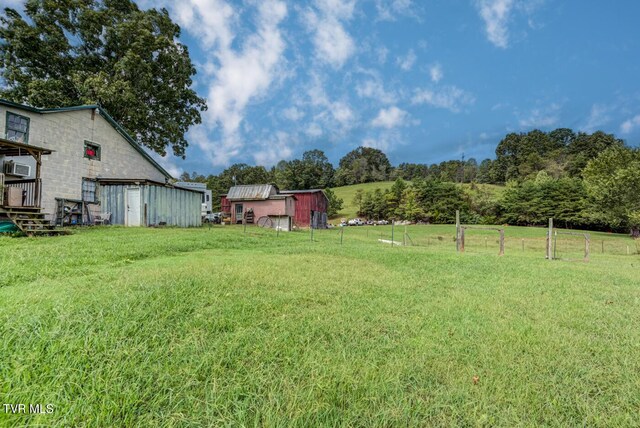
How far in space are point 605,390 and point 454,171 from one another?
102144mm

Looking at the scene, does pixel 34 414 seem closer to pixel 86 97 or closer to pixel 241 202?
pixel 86 97

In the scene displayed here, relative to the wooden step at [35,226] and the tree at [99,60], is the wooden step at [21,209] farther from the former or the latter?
the tree at [99,60]

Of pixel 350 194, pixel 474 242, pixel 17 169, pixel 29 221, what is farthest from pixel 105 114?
pixel 350 194

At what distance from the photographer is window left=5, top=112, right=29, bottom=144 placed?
1327 centimetres

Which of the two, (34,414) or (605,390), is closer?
(34,414)

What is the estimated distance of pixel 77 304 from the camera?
3.19 metres

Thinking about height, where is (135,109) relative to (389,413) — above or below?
above

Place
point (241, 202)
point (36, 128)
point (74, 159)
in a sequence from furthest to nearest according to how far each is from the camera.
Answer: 1. point (241, 202)
2. point (74, 159)
3. point (36, 128)

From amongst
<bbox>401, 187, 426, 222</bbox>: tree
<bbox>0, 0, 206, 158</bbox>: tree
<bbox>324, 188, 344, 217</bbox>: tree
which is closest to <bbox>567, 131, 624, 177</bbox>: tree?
<bbox>401, 187, 426, 222</bbox>: tree

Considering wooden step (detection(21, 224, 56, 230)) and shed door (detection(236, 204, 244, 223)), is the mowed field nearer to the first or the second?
wooden step (detection(21, 224, 56, 230))

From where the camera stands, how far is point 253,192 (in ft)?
93.1

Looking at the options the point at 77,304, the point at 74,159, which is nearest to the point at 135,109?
the point at 74,159

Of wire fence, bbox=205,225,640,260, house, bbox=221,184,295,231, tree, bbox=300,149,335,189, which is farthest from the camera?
tree, bbox=300,149,335,189

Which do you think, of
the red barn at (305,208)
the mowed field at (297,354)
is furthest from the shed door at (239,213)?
the mowed field at (297,354)
